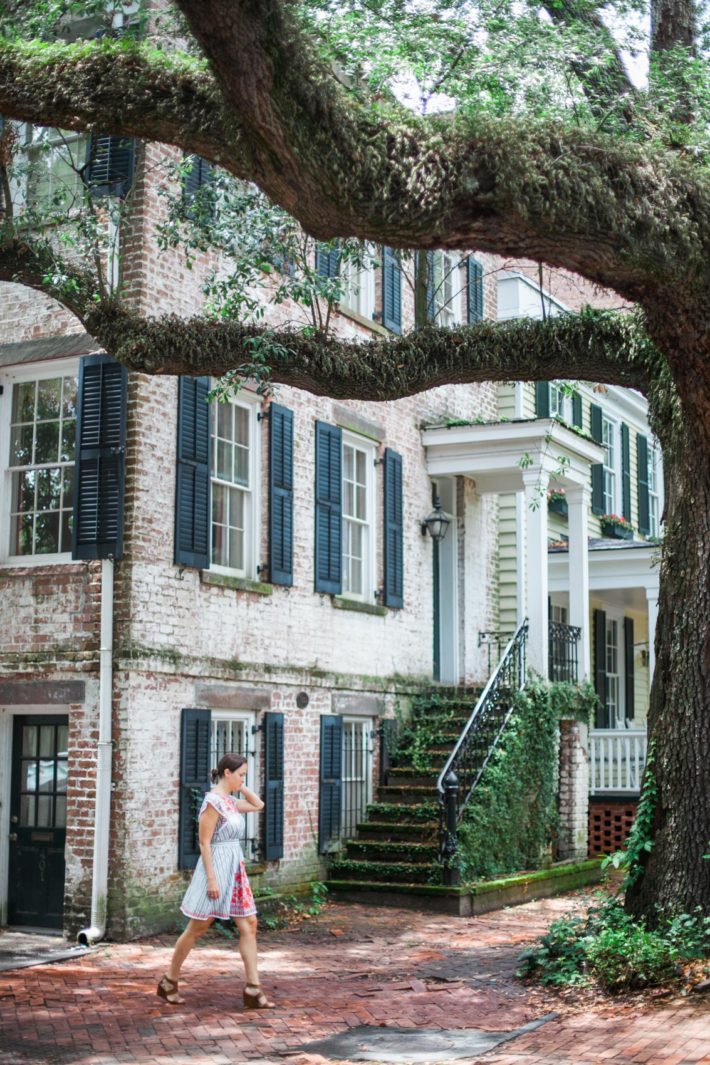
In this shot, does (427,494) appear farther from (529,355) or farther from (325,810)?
(529,355)

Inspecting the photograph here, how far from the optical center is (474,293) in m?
19.1

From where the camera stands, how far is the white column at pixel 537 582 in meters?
16.4

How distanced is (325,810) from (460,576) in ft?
15.5

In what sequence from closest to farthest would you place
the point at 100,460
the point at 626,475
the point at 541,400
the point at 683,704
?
the point at 683,704 < the point at 100,460 < the point at 541,400 < the point at 626,475

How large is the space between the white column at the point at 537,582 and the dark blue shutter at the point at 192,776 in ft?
17.1

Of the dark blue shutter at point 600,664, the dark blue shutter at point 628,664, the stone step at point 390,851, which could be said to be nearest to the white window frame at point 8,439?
the stone step at point 390,851

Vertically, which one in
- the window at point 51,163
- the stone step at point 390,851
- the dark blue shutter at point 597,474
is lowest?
the stone step at point 390,851

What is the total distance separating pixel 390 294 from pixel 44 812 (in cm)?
789

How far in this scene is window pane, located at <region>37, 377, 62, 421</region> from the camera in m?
12.7

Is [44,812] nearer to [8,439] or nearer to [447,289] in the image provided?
[8,439]

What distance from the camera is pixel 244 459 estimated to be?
45.5ft

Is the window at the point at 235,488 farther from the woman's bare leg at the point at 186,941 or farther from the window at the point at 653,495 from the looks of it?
the window at the point at 653,495

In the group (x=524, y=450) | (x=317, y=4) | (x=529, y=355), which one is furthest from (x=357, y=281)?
(x=529, y=355)

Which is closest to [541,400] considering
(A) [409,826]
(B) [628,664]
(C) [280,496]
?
(B) [628,664]
